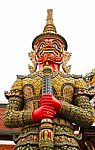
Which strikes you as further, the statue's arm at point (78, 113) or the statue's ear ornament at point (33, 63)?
the statue's ear ornament at point (33, 63)

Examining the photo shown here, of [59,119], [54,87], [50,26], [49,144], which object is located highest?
[50,26]

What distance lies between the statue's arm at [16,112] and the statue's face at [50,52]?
18.4 inches

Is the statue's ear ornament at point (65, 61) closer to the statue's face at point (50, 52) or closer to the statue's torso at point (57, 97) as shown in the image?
the statue's face at point (50, 52)

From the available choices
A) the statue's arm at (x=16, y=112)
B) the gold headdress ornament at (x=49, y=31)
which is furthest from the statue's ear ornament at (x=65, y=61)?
the statue's arm at (x=16, y=112)

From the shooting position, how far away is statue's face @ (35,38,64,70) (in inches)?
200

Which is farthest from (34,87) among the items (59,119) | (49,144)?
(49,144)

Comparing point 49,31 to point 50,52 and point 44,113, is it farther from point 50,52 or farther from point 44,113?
point 44,113

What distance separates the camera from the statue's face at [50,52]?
5082mm

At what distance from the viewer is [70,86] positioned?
474cm

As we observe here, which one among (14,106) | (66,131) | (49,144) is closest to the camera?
(49,144)

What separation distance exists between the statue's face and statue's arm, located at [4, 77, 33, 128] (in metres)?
→ 0.47

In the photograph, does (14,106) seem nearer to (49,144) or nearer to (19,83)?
(19,83)

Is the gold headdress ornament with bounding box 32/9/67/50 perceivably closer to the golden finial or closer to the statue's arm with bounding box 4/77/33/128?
the golden finial

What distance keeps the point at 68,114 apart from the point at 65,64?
100 cm
